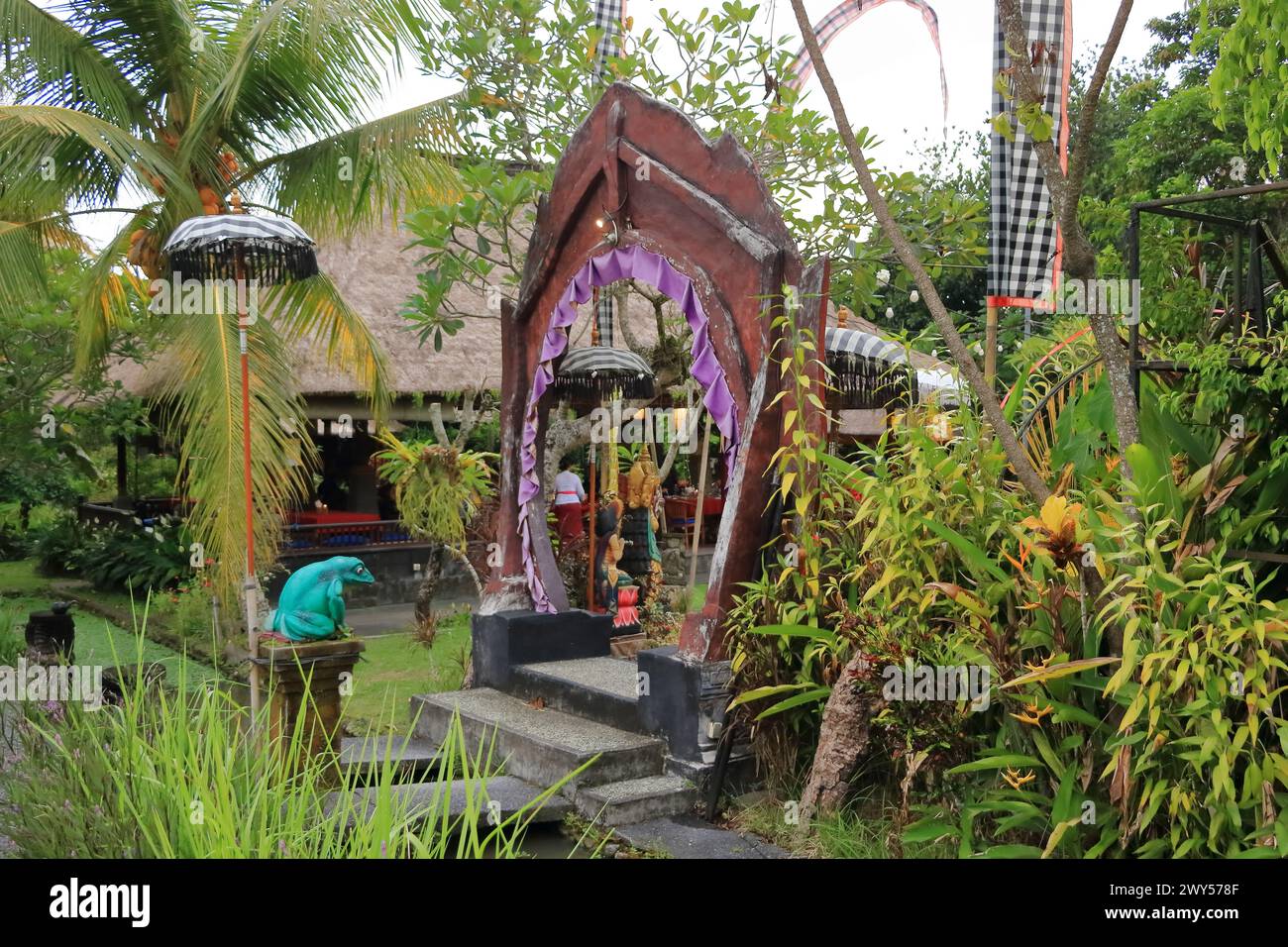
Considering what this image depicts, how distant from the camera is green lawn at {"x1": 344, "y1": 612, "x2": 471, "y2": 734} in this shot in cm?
804

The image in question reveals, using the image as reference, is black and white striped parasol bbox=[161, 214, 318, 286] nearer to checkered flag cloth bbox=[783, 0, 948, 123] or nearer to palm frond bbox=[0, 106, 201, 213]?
palm frond bbox=[0, 106, 201, 213]

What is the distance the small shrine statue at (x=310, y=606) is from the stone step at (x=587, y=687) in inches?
62.8

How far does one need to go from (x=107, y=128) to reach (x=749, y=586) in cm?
689

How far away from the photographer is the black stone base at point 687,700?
5.84m

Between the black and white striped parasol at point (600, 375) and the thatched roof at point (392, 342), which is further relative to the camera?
the thatched roof at point (392, 342)

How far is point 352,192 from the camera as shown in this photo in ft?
35.7

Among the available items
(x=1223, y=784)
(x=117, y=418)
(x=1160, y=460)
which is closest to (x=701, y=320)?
(x=1160, y=460)

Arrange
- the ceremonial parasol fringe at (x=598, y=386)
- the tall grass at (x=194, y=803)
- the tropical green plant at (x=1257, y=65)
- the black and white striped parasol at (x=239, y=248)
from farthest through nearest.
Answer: the ceremonial parasol fringe at (x=598, y=386), the black and white striped parasol at (x=239, y=248), the tropical green plant at (x=1257, y=65), the tall grass at (x=194, y=803)

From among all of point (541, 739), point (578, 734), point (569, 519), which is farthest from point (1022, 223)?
point (569, 519)

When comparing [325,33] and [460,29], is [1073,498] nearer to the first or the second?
[460,29]

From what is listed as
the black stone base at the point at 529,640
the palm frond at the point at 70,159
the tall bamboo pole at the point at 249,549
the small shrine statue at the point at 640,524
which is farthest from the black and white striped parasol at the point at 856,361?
the palm frond at the point at 70,159

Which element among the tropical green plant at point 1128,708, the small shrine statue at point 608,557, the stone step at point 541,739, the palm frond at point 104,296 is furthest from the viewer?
the palm frond at point 104,296

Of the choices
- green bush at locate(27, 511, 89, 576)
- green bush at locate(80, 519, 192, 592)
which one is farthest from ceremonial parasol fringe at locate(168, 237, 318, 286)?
green bush at locate(27, 511, 89, 576)

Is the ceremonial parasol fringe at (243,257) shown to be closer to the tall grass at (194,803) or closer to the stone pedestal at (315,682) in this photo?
the stone pedestal at (315,682)
